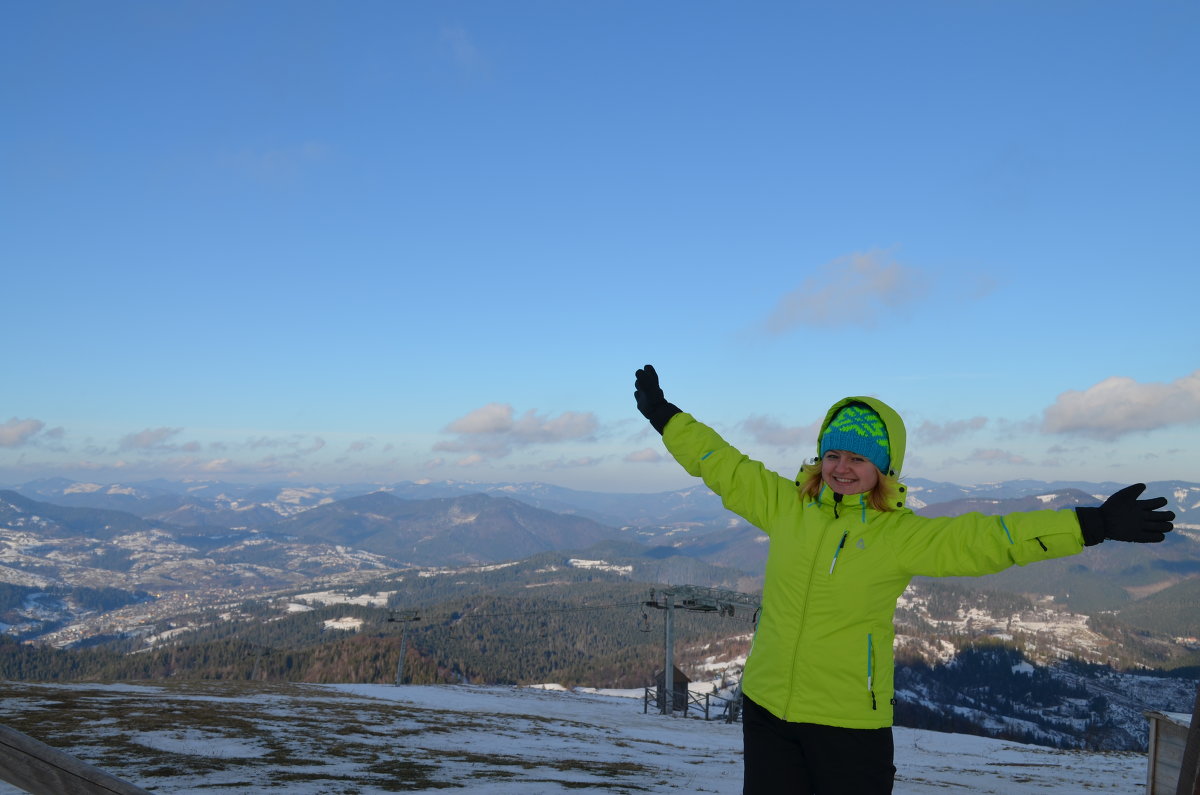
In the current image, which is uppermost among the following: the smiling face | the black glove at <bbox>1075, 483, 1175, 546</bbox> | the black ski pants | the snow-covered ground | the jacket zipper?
the smiling face

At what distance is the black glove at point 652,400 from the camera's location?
5.69m

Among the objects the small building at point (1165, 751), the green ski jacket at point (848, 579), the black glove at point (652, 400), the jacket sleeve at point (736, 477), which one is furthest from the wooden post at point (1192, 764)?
the small building at point (1165, 751)

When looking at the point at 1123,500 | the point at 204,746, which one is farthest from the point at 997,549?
the point at 204,746

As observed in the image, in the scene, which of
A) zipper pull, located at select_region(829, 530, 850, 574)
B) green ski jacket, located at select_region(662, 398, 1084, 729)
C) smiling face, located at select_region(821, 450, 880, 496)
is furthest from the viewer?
smiling face, located at select_region(821, 450, 880, 496)

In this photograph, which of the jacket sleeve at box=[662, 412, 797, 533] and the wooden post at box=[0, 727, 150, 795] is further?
the jacket sleeve at box=[662, 412, 797, 533]

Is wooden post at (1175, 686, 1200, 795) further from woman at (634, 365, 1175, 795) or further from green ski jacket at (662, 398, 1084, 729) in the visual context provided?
green ski jacket at (662, 398, 1084, 729)

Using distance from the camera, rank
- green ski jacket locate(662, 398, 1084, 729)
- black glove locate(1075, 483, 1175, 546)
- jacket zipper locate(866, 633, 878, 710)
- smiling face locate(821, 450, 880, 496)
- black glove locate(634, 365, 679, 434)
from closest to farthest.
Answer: black glove locate(1075, 483, 1175, 546) < green ski jacket locate(662, 398, 1084, 729) < jacket zipper locate(866, 633, 878, 710) < smiling face locate(821, 450, 880, 496) < black glove locate(634, 365, 679, 434)

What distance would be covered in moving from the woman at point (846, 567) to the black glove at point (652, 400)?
0.73 m

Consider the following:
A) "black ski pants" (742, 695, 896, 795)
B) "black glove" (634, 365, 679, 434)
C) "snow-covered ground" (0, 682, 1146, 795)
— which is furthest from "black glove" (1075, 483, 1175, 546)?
"snow-covered ground" (0, 682, 1146, 795)

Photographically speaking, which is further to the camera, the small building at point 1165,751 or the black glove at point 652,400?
the small building at point 1165,751

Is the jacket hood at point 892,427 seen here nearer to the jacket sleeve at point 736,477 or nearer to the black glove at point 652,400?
the jacket sleeve at point 736,477

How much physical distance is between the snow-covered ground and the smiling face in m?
7.11

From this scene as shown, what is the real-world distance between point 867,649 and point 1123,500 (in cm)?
171

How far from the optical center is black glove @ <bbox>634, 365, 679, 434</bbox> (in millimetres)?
5688
